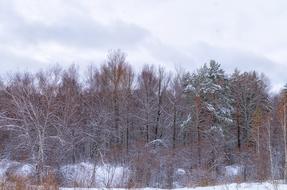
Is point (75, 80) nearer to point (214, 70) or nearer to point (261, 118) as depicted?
point (214, 70)

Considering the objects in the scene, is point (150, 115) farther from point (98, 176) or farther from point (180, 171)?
point (98, 176)

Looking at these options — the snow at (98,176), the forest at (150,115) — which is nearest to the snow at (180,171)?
the forest at (150,115)

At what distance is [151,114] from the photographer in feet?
158

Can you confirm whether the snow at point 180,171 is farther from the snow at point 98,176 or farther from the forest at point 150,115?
the snow at point 98,176

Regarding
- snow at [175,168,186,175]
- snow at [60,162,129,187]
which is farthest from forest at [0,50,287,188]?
snow at [60,162,129,187]

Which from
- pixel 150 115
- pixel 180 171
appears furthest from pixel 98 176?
pixel 150 115

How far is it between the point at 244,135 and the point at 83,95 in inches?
714

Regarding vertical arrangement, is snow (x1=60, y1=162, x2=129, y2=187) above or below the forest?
below

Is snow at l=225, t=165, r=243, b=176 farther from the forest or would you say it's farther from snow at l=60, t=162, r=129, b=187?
snow at l=60, t=162, r=129, b=187

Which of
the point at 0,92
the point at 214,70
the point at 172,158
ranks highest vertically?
the point at 214,70

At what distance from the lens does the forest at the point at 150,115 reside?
115ft

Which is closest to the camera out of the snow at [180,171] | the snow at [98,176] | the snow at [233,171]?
the snow at [98,176]

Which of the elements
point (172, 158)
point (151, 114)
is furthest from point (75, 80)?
point (172, 158)

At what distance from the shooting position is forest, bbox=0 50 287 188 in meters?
35.2
